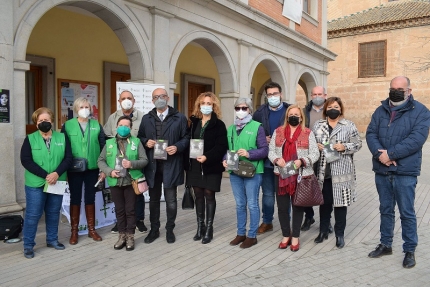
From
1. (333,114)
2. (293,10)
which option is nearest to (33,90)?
(333,114)

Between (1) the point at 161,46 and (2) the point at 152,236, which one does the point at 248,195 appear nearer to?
(2) the point at 152,236

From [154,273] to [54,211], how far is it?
1.60 meters

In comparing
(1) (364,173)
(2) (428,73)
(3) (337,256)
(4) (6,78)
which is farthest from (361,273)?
(2) (428,73)

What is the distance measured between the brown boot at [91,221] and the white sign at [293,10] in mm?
9718

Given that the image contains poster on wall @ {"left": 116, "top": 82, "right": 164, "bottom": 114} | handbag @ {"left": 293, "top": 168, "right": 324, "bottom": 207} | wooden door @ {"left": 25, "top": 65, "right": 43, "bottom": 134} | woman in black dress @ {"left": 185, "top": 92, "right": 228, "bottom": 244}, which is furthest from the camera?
wooden door @ {"left": 25, "top": 65, "right": 43, "bottom": 134}

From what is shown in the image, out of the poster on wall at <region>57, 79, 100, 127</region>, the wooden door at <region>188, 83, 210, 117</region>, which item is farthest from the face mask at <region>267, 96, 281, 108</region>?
the wooden door at <region>188, 83, 210, 117</region>

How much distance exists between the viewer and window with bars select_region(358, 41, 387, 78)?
25734 mm

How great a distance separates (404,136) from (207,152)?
90.3 inches

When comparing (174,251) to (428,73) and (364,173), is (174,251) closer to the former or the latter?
(364,173)

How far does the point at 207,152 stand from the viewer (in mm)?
4812

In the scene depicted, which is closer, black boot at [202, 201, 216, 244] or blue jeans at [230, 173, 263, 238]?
blue jeans at [230, 173, 263, 238]

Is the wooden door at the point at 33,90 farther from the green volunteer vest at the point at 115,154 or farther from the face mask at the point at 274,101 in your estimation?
the face mask at the point at 274,101

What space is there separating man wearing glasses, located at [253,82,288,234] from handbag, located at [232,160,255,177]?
21.6 inches

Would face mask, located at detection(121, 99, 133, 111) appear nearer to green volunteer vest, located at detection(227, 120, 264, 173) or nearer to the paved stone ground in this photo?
green volunteer vest, located at detection(227, 120, 264, 173)
